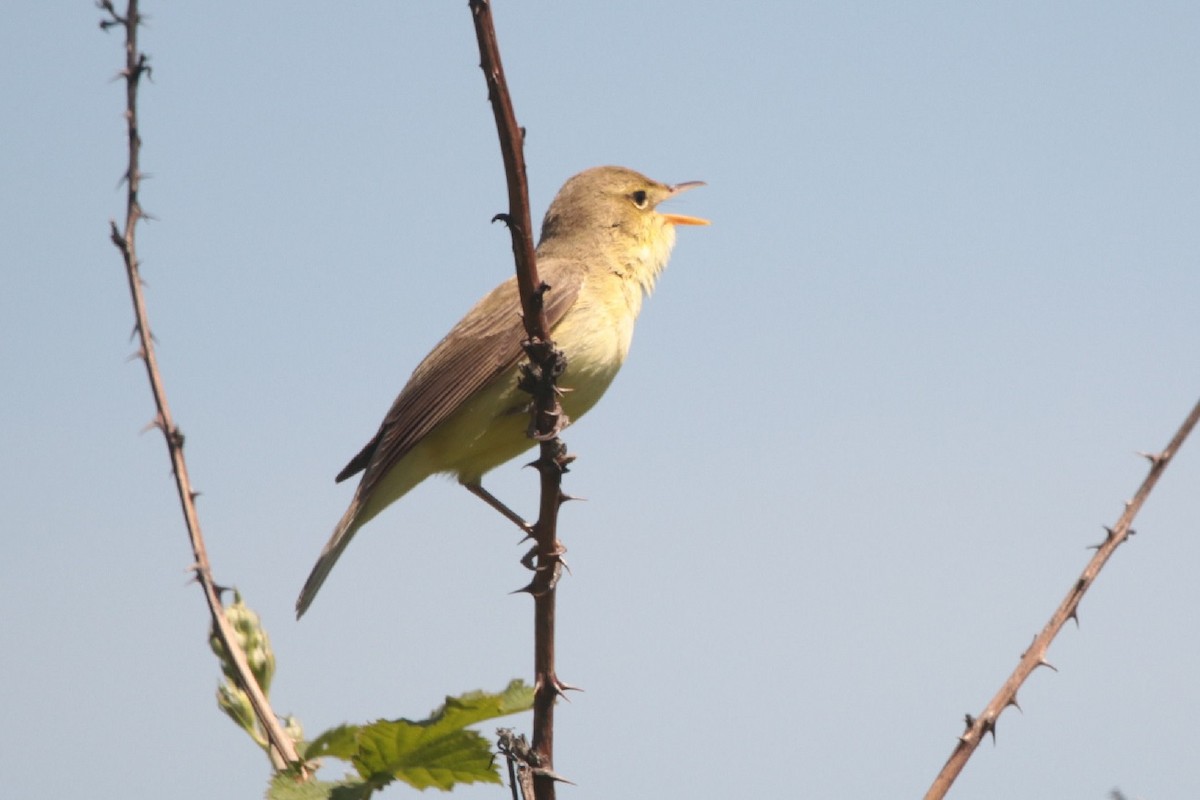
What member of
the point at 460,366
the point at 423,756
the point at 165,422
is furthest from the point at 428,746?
the point at 460,366

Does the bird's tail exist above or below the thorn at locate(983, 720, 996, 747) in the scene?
above

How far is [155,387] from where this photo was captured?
242 centimetres

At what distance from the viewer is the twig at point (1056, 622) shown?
7.07 feet

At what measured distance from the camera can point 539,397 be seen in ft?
9.73

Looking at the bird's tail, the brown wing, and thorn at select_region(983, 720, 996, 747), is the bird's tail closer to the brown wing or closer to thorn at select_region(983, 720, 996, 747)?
the brown wing

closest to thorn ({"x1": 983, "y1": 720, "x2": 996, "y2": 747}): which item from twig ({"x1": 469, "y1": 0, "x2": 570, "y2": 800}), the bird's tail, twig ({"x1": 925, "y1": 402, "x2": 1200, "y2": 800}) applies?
twig ({"x1": 925, "y1": 402, "x2": 1200, "y2": 800})

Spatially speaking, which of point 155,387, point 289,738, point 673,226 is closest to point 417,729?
point 289,738

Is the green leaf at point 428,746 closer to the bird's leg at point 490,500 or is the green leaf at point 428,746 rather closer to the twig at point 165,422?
the twig at point 165,422

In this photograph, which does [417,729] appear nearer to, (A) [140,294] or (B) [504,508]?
(A) [140,294]

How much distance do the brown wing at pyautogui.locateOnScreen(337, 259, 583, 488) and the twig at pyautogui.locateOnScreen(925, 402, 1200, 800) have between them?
317 cm

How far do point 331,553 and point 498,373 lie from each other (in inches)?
42.8

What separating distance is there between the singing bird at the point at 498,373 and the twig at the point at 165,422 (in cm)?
265

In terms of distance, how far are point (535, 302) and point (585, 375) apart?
2.66 metres

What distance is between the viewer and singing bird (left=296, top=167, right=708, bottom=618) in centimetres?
536
